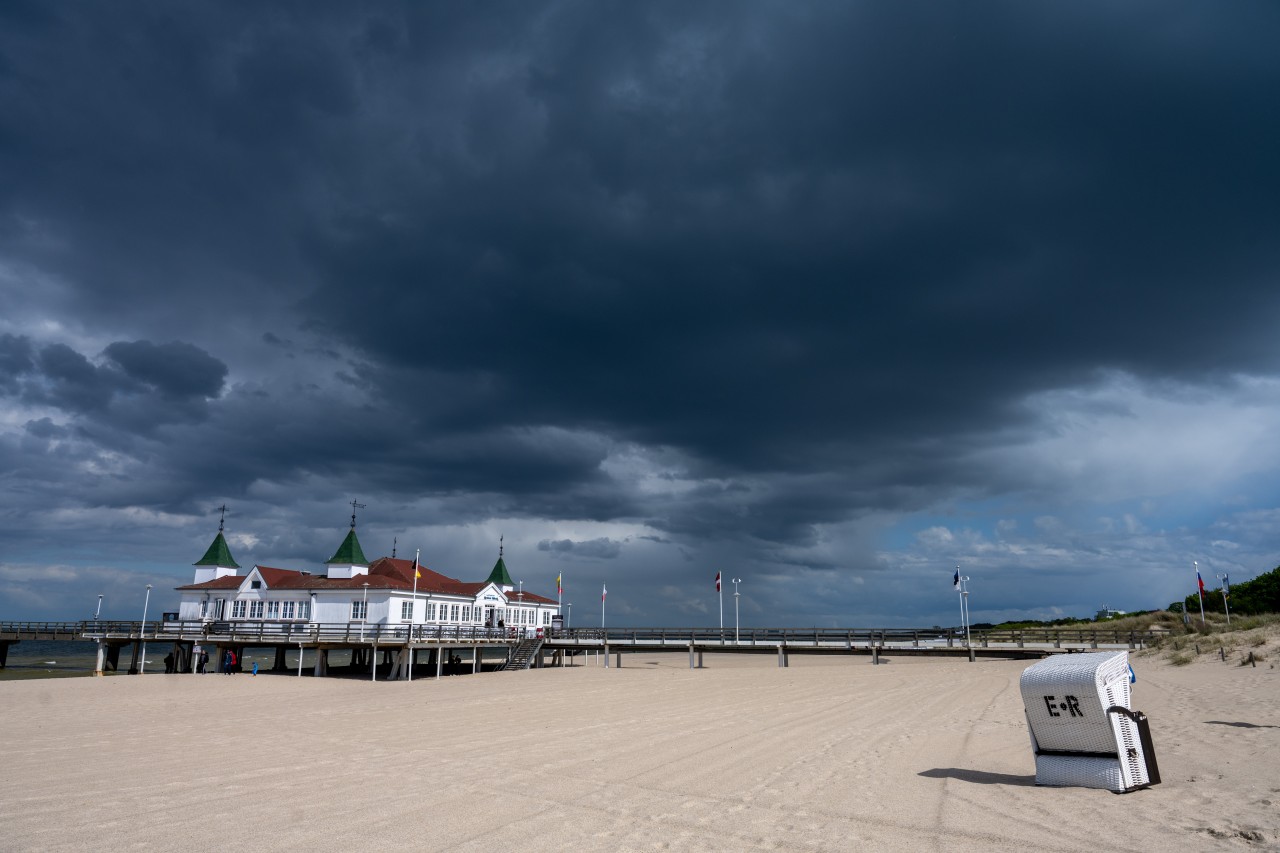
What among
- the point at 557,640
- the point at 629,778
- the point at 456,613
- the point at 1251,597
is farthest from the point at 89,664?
the point at 1251,597

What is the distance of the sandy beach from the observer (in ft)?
24.8

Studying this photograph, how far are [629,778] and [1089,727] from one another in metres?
5.82

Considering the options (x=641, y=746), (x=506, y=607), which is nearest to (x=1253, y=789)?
(x=641, y=746)

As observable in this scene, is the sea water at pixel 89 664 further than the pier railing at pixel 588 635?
Yes

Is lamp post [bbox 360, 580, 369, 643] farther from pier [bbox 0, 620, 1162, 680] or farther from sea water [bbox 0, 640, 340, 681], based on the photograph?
sea water [bbox 0, 640, 340, 681]

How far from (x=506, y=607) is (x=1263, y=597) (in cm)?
6799

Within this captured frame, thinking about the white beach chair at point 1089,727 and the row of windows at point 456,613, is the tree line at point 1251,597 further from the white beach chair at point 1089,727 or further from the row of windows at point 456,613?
the white beach chair at point 1089,727

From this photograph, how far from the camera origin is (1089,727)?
9.00 m

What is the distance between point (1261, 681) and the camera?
19422 mm

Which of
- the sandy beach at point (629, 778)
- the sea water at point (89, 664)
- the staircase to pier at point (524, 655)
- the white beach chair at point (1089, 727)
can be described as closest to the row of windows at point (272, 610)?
the sea water at point (89, 664)

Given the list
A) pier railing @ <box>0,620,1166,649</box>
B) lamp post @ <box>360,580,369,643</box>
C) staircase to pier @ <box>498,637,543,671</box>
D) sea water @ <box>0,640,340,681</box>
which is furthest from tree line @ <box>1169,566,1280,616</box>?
sea water @ <box>0,640,340,681</box>

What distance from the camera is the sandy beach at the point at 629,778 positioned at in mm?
7562

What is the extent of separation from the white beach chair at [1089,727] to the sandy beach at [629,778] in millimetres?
238

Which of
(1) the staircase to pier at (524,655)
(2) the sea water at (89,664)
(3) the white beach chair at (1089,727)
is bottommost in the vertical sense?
(2) the sea water at (89,664)
